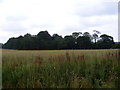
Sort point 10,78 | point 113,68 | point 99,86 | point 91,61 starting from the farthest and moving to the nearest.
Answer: point 91,61 → point 113,68 → point 10,78 → point 99,86

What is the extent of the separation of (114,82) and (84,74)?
1.06 m

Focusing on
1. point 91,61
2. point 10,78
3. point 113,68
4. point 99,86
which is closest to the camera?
point 99,86

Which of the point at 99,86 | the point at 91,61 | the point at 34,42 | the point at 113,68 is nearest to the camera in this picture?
the point at 99,86

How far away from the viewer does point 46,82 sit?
5.32 meters

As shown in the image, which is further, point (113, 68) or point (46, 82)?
point (113, 68)

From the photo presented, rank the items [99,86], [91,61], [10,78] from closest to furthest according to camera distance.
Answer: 1. [99,86]
2. [10,78]
3. [91,61]

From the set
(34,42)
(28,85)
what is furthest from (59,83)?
(34,42)

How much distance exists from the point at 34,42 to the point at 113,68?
35.6 m

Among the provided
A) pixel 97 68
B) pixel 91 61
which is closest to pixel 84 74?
pixel 97 68

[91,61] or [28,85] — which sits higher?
[91,61]

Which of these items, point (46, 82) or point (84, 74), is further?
point (84, 74)

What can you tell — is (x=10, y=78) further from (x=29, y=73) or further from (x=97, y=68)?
(x=97, y=68)

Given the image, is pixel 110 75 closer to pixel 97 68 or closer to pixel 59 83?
pixel 97 68

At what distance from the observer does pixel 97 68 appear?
6633 mm
